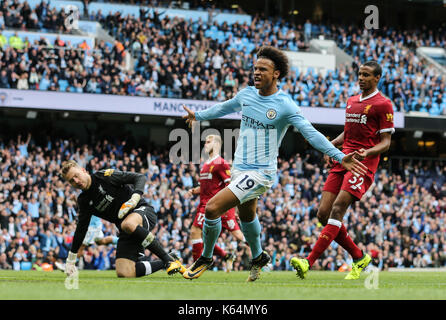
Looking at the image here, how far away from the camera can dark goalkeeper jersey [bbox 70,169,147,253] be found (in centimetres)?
968

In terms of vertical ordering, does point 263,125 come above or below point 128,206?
above

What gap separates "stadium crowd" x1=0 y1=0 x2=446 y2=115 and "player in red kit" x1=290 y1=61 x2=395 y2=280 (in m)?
16.5

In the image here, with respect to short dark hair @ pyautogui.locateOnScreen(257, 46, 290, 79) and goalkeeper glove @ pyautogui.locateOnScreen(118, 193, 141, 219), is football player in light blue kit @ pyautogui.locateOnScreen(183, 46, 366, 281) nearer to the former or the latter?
short dark hair @ pyautogui.locateOnScreen(257, 46, 290, 79)

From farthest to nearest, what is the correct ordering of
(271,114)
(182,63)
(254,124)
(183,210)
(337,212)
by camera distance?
(182,63) < (183,210) < (337,212) < (254,124) < (271,114)

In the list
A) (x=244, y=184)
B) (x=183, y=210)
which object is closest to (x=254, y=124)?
(x=244, y=184)

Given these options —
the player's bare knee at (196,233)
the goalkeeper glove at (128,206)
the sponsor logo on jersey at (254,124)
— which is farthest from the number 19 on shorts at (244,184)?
the player's bare knee at (196,233)

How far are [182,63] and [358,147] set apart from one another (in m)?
18.3

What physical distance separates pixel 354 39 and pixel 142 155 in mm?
14028

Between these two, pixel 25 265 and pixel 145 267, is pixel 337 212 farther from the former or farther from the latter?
pixel 25 265

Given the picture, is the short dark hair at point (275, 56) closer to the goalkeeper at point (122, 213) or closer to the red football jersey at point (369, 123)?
the red football jersey at point (369, 123)

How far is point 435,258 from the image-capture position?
2492 cm

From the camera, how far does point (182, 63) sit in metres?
27.7
